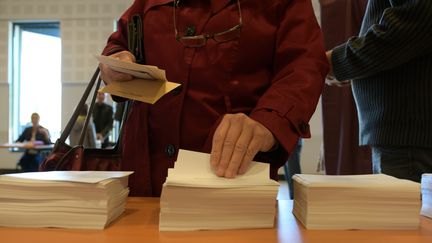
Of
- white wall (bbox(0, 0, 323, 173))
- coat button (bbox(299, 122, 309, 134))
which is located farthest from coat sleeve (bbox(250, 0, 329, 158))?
white wall (bbox(0, 0, 323, 173))

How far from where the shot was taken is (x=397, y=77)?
115 cm

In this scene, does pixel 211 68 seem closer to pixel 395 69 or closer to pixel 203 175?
pixel 203 175

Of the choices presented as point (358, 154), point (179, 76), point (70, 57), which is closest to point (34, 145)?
point (70, 57)

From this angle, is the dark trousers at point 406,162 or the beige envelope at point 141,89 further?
the dark trousers at point 406,162

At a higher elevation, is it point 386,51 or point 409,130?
point 386,51

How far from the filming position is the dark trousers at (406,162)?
1.10 metres

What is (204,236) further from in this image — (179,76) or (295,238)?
(179,76)

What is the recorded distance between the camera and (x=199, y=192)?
615 mm

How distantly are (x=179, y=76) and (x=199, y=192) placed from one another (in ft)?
1.15

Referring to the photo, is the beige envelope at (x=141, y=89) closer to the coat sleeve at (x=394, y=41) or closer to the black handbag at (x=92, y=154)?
the black handbag at (x=92, y=154)

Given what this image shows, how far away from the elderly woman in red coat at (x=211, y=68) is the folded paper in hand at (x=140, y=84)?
2cm

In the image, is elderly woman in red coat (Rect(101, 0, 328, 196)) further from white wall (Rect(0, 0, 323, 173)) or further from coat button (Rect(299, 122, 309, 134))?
white wall (Rect(0, 0, 323, 173))

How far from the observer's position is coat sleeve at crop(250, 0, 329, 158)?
730 mm

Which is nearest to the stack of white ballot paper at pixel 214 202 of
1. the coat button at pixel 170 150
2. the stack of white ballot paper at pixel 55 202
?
the stack of white ballot paper at pixel 55 202
